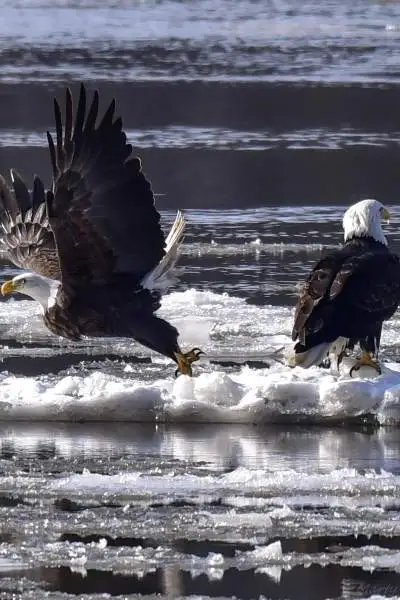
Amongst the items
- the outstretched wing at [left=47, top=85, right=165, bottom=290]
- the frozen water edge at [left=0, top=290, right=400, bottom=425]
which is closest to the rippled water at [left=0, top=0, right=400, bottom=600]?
the frozen water edge at [left=0, top=290, right=400, bottom=425]

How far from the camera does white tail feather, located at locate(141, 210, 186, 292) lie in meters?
7.55

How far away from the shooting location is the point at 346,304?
723cm

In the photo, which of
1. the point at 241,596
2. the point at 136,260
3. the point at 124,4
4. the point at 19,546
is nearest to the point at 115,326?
the point at 136,260

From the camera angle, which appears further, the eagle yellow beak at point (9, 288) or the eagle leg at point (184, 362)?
the eagle yellow beak at point (9, 288)

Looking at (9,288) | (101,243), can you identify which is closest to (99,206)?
(101,243)

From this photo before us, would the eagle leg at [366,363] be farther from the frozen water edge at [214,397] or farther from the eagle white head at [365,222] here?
the eagle white head at [365,222]

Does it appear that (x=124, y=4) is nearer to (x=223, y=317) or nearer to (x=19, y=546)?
(x=223, y=317)

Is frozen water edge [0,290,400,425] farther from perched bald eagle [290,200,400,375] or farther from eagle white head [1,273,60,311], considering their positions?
eagle white head [1,273,60,311]

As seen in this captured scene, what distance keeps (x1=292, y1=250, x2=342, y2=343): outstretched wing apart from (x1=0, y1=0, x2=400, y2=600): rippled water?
21 centimetres

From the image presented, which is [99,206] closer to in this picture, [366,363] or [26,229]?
[26,229]

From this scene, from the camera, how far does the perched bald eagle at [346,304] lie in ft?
23.4

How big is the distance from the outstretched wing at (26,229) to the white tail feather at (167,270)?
507 millimetres

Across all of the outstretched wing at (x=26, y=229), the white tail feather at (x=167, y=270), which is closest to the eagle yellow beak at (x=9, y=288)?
the outstretched wing at (x=26, y=229)

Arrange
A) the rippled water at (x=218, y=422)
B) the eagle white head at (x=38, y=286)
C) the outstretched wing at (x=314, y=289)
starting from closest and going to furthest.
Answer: the rippled water at (x=218, y=422)
the outstretched wing at (x=314, y=289)
the eagle white head at (x=38, y=286)
